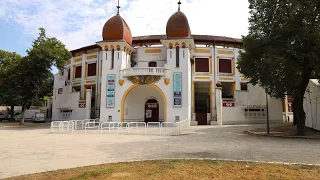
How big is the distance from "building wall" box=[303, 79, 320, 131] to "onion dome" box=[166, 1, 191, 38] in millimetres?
11898

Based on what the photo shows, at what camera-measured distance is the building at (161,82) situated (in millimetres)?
25125

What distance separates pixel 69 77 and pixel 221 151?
3001 centimetres

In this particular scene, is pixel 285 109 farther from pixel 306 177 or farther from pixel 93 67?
pixel 306 177

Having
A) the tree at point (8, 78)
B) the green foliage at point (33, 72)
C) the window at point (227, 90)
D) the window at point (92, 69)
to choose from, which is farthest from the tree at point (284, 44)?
the tree at point (8, 78)

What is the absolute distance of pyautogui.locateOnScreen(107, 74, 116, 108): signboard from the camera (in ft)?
84.2

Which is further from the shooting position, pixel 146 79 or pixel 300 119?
pixel 146 79

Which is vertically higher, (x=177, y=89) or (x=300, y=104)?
(x=177, y=89)

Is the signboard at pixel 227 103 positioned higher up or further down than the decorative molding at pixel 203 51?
further down

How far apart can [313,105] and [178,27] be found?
45.4ft

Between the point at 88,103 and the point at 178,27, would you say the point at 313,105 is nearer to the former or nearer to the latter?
the point at 178,27

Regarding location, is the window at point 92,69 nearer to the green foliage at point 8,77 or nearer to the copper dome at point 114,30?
the copper dome at point 114,30

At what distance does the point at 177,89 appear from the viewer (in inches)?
982

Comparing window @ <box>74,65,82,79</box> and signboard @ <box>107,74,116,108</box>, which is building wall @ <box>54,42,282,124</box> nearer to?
signboard @ <box>107,74,116,108</box>

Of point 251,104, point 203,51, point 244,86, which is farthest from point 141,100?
point 244,86
